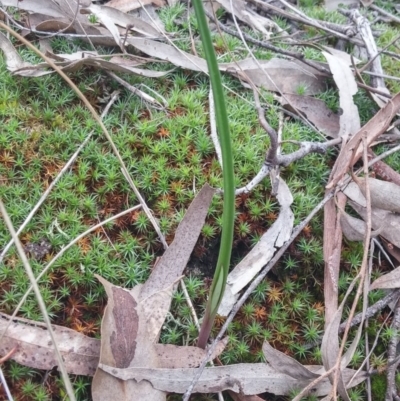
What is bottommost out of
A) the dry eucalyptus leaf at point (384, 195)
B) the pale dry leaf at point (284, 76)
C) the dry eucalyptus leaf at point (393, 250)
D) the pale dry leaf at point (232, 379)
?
the pale dry leaf at point (232, 379)

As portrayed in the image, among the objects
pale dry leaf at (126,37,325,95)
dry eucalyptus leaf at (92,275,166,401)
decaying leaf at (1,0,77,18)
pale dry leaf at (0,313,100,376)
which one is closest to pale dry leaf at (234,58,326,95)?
pale dry leaf at (126,37,325,95)

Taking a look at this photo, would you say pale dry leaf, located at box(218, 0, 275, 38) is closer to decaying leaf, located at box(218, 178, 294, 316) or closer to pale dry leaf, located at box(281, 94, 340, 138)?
pale dry leaf, located at box(281, 94, 340, 138)

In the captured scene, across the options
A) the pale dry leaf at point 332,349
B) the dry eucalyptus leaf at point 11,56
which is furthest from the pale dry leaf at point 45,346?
the dry eucalyptus leaf at point 11,56

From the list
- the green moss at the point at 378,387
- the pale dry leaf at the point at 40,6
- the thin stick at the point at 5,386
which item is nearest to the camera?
the thin stick at the point at 5,386

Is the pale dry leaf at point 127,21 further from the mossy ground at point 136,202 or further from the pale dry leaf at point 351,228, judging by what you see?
the pale dry leaf at point 351,228

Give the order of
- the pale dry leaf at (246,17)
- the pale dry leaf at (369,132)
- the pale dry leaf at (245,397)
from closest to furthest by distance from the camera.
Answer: the pale dry leaf at (245,397) → the pale dry leaf at (369,132) → the pale dry leaf at (246,17)

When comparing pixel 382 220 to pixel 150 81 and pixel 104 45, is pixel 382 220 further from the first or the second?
pixel 104 45
